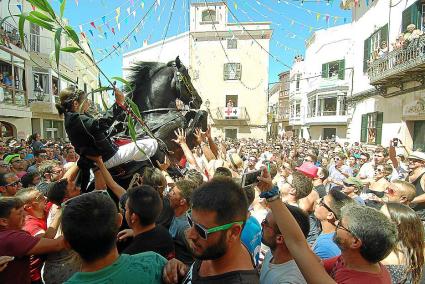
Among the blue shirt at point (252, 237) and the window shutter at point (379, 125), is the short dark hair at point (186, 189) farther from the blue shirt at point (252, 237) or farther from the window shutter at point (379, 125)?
the window shutter at point (379, 125)

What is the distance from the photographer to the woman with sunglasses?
7.40 ft

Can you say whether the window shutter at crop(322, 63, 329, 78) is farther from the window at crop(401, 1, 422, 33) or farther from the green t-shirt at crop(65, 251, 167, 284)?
the green t-shirt at crop(65, 251, 167, 284)

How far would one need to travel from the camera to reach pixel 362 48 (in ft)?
53.6

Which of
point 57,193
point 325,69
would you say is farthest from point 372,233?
point 325,69

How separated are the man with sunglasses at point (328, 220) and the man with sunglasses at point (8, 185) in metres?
3.99

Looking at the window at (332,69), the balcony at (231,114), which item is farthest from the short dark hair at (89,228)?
the balcony at (231,114)

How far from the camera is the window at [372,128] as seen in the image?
47.0 ft

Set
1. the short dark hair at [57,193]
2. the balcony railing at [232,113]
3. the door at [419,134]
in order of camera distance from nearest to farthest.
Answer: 1. the short dark hair at [57,193]
2. the door at [419,134]
3. the balcony railing at [232,113]

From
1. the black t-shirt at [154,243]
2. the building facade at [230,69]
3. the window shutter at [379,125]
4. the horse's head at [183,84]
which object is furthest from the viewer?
the building facade at [230,69]

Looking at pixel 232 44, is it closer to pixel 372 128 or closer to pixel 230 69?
pixel 230 69

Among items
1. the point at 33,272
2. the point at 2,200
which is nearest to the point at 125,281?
the point at 33,272

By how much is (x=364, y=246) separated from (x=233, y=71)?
103ft

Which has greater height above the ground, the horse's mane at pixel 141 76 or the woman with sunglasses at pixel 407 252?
the horse's mane at pixel 141 76

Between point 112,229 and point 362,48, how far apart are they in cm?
1789
